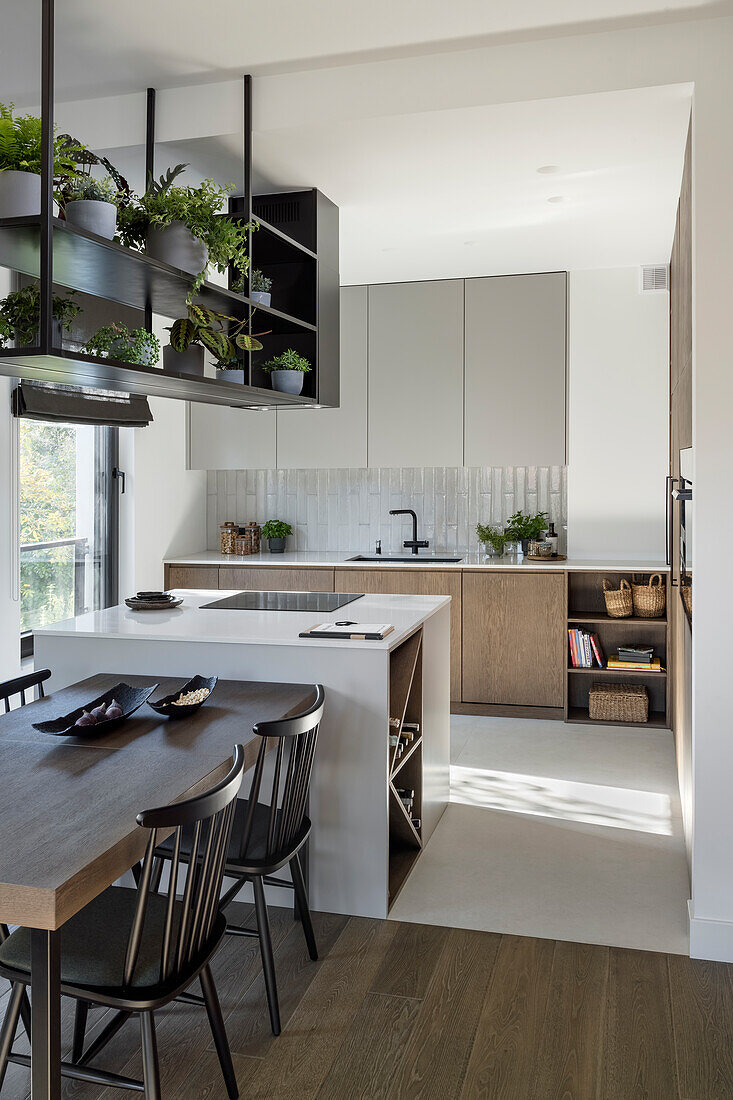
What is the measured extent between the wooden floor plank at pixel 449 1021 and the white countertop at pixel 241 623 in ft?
3.21

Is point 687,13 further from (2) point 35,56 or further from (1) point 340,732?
(1) point 340,732

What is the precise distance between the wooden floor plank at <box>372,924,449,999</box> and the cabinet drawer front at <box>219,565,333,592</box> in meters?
3.05

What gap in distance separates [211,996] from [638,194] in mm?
3660

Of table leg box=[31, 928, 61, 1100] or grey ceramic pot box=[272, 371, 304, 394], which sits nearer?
table leg box=[31, 928, 61, 1100]

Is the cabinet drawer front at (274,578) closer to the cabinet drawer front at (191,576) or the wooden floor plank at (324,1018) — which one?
the cabinet drawer front at (191,576)

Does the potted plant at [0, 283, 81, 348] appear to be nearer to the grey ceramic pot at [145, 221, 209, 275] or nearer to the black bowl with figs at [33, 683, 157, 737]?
the grey ceramic pot at [145, 221, 209, 275]

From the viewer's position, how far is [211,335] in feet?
10.1

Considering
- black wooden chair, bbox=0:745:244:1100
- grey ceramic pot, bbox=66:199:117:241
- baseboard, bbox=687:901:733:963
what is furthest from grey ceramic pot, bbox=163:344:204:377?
baseboard, bbox=687:901:733:963

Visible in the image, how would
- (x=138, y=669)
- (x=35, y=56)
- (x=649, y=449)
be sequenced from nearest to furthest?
(x=35, y=56) < (x=138, y=669) < (x=649, y=449)

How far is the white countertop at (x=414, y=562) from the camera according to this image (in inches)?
212

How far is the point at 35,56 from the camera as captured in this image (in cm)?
305

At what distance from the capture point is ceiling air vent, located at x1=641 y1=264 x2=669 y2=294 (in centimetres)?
533

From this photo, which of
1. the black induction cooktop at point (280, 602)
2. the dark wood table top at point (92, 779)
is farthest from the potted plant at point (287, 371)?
the dark wood table top at point (92, 779)

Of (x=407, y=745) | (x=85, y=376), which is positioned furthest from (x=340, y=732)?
(x=85, y=376)
